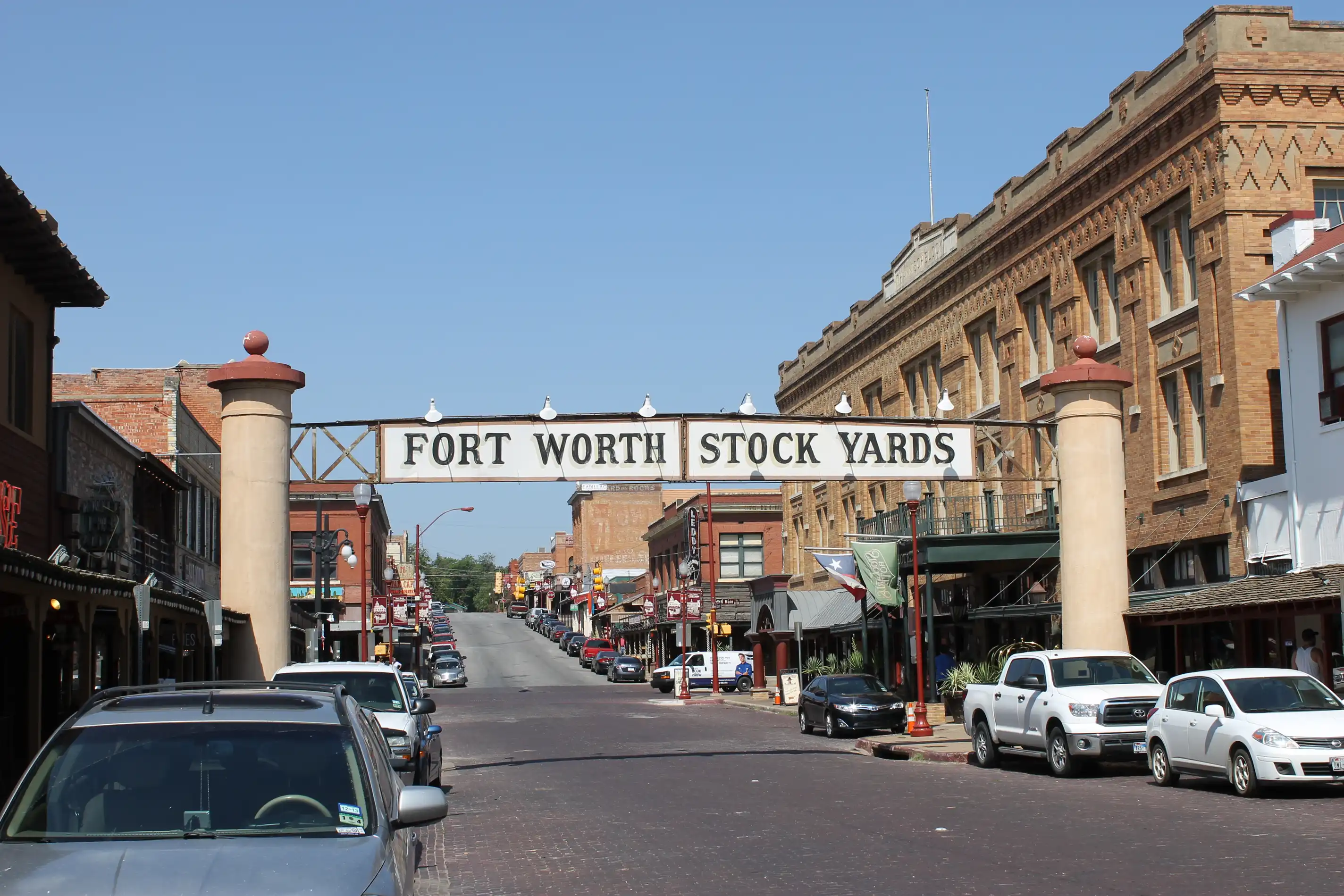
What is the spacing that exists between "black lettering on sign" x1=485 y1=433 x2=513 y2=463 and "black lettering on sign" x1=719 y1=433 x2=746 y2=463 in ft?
10.3

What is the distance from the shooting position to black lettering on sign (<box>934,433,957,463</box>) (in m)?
23.4

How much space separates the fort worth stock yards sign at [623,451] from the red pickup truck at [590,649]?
67.1 meters

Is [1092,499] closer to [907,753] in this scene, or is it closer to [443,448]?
[907,753]

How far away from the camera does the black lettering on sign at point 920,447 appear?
23297mm

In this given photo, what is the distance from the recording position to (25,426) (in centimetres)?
2405

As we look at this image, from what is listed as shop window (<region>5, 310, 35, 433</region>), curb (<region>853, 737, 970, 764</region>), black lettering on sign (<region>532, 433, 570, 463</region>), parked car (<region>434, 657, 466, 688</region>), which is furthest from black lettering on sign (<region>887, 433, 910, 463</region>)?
parked car (<region>434, 657, 466, 688</region>)

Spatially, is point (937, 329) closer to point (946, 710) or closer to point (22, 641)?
point (946, 710)

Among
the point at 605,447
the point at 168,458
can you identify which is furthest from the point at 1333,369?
the point at 168,458

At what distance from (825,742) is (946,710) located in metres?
4.79

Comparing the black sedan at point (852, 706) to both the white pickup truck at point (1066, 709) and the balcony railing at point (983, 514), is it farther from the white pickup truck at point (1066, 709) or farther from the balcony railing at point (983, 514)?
the white pickup truck at point (1066, 709)

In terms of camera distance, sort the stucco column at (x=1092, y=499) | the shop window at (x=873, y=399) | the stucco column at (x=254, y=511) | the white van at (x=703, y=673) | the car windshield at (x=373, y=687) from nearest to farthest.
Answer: the car windshield at (x=373, y=687)
the stucco column at (x=254, y=511)
the stucco column at (x=1092, y=499)
the shop window at (x=873, y=399)
the white van at (x=703, y=673)

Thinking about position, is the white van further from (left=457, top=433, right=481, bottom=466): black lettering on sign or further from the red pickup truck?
(left=457, top=433, right=481, bottom=466): black lettering on sign

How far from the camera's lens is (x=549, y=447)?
21.9 meters

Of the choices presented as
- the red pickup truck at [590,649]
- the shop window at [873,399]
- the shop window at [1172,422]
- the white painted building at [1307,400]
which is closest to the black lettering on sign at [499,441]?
the white painted building at [1307,400]
